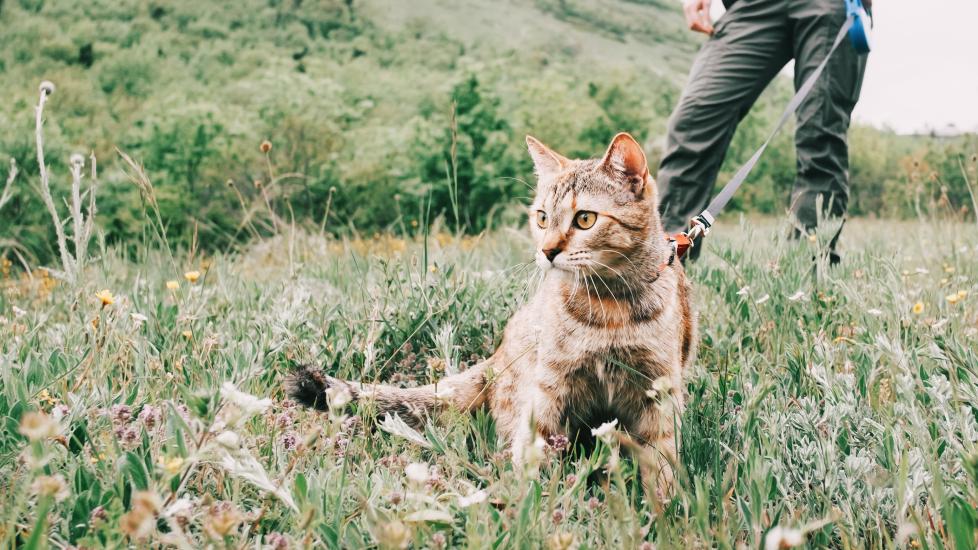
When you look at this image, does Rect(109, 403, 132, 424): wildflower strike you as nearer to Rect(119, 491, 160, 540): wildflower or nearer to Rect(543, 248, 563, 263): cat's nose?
Rect(119, 491, 160, 540): wildflower

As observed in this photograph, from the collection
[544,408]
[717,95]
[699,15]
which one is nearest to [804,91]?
[717,95]

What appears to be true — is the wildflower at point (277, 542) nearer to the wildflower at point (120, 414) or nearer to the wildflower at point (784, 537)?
the wildflower at point (120, 414)

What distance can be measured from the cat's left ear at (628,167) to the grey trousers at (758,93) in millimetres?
1796

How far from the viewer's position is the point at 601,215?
2.23m

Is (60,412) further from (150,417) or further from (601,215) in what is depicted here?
(601,215)

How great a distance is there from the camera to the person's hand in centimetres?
408

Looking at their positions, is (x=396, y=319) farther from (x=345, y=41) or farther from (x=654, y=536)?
(x=345, y=41)

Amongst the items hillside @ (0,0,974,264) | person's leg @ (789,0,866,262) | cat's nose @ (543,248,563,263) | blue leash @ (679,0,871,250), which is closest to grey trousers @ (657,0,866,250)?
person's leg @ (789,0,866,262)

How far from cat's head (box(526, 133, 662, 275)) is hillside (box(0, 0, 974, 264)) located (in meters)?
2.35

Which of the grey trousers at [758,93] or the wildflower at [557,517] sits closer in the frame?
the wildflower at [557,517]

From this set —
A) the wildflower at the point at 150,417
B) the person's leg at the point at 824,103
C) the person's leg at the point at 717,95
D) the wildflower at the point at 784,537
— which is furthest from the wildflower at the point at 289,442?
the person's leg at the point at 824,103

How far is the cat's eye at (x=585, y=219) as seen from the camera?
7.32 feet

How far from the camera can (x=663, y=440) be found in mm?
2031

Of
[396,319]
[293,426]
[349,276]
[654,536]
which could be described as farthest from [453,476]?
[349,276]
